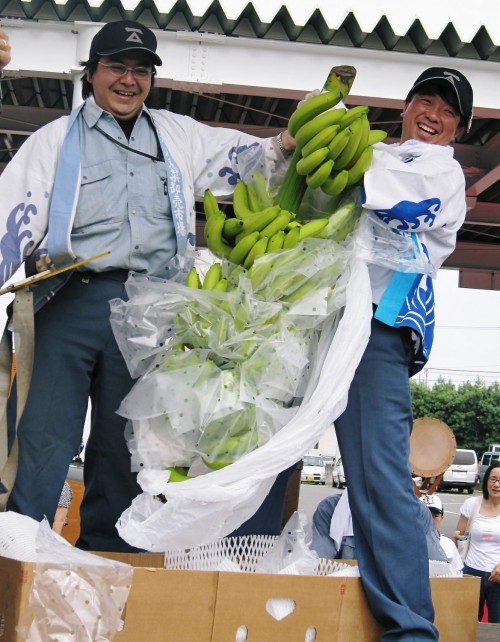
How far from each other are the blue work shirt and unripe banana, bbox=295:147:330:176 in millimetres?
463

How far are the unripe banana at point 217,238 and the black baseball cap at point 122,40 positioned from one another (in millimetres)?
532

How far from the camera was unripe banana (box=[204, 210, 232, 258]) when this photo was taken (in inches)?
118

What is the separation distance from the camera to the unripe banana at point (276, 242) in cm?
284

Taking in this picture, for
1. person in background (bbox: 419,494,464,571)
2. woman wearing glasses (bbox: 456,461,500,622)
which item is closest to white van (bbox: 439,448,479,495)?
person in background (bbox: 419,494,464,571)

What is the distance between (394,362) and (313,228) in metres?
0.44

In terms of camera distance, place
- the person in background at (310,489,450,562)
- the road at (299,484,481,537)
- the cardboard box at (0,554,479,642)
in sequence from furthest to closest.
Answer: the road at (299,484,481,537) → the person in background at (310,489,450,562) → the cardboard box at (0,554,479,642)

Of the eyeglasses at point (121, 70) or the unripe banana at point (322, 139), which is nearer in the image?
the unripe banana at point (322, 139)

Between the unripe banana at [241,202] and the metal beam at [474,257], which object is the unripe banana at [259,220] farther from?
the metal beam at [474,257]

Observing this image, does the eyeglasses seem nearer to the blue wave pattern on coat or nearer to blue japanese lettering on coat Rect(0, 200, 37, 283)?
blue japanese lettering on coat Rect(0, 200, 37, 283)

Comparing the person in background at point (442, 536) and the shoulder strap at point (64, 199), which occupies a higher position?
the shoulder strap at point (64, 199)

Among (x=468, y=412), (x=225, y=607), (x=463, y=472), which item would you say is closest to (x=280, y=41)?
(x=225, y=607)

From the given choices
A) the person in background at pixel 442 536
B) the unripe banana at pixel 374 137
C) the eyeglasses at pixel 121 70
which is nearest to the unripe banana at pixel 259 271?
the unripe banana at pixel 374 137

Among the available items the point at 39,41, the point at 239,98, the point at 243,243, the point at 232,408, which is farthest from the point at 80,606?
the point at 239,98

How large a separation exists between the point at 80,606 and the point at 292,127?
156cm
